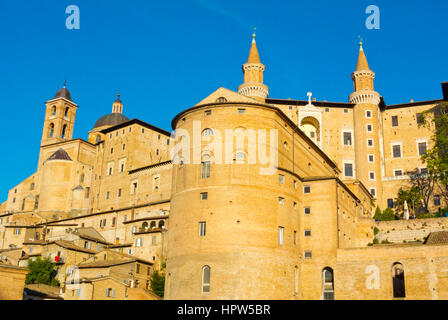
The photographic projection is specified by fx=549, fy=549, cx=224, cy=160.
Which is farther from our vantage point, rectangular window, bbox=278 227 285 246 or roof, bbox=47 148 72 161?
roof, bbox=47 148 72 161

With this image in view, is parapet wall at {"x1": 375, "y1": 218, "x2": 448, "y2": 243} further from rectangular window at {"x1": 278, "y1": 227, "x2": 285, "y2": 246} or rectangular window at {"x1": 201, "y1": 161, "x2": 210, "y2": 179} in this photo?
rectangular window at {"x1": 201, "y1": 161, "x2": 210, "y2": 179}

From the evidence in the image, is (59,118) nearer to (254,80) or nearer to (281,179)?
→ (254,80)

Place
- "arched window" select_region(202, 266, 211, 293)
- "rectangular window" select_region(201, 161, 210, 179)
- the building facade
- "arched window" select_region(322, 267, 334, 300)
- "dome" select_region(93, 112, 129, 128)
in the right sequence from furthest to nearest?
1. "dome" select_region(93, 112, 129, 128)
2. "rectangular window" select_region(201, 161, 210, 179)
3. "arched window" select_region(322, 267, 334, 300)
4. the building facade
5. "arched window" select_region(202, 266, 211, 293)

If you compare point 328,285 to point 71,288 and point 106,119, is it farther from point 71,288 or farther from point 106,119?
point 106,119

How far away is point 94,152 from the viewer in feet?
245

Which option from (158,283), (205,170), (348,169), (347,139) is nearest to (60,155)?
(158,283)

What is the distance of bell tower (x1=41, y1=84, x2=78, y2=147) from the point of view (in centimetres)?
8131

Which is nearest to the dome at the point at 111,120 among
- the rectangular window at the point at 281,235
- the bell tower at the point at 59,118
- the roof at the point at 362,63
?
the bell tower at the point at 59,118

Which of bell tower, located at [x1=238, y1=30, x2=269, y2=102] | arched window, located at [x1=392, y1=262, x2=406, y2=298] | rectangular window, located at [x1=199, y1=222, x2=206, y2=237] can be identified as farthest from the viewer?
bell tower, located at [x1=238, y1=30, x2=269, y2=102]

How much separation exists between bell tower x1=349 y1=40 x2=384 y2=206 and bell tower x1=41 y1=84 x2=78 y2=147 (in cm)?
4279

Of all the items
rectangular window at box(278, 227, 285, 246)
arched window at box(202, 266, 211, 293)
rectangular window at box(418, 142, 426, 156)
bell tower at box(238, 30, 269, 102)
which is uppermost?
bell tower at box(238, 30, 269, 102)

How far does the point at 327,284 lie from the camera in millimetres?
37719

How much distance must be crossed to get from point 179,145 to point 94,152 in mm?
36696

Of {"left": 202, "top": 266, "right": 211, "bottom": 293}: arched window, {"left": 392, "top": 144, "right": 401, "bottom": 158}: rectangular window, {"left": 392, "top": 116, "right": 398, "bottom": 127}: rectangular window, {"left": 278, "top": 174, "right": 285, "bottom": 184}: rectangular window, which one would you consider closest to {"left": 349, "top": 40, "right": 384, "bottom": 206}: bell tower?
{"left": 392, "top": 144, "right": 401, "bottom": 158}: rectangular window
